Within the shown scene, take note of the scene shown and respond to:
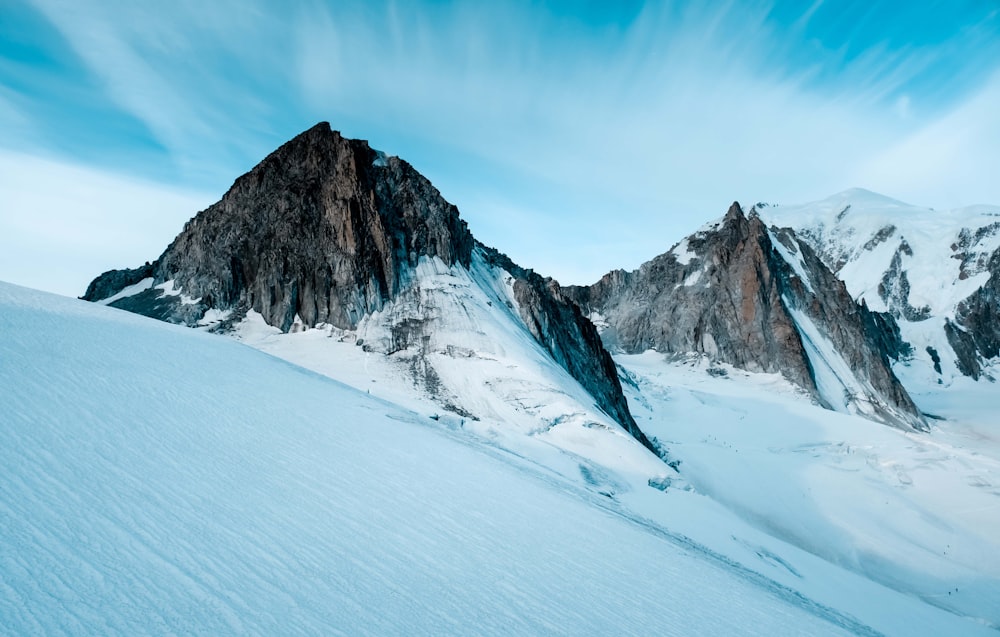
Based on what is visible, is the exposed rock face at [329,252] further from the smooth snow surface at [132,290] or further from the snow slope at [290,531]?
the snow slope at [290,531]

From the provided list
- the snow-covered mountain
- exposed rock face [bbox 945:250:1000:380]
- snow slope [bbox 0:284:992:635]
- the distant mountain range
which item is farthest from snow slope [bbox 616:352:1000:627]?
exposed rock face [bbox 945:250:1000:380]

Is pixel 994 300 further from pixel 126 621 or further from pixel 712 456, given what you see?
pixel 126 621

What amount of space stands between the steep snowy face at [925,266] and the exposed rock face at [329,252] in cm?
8788

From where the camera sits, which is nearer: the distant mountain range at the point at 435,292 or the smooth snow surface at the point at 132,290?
the distant mountain range at the point at 435,292

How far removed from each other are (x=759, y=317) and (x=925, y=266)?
270 ft

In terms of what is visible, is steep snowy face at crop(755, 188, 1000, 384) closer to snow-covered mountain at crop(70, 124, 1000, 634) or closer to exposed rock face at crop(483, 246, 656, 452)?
snow-covered mountain at crop(70, 124, 1000, 634)

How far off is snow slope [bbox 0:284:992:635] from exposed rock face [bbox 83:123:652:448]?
63.4 feet

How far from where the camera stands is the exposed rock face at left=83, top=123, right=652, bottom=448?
30.7 metres

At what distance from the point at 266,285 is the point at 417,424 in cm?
2443

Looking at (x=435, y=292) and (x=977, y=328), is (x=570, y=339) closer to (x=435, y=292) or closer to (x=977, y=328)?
(x=435, y=292)

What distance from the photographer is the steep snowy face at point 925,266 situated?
9438 cm

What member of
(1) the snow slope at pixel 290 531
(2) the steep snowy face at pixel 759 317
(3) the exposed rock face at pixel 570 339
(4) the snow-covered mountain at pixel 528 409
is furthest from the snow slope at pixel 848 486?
(2) the steep snowy face at pixel 759 317

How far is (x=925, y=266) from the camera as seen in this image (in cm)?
11406

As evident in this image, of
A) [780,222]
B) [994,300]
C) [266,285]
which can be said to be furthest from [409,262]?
[780,222]
